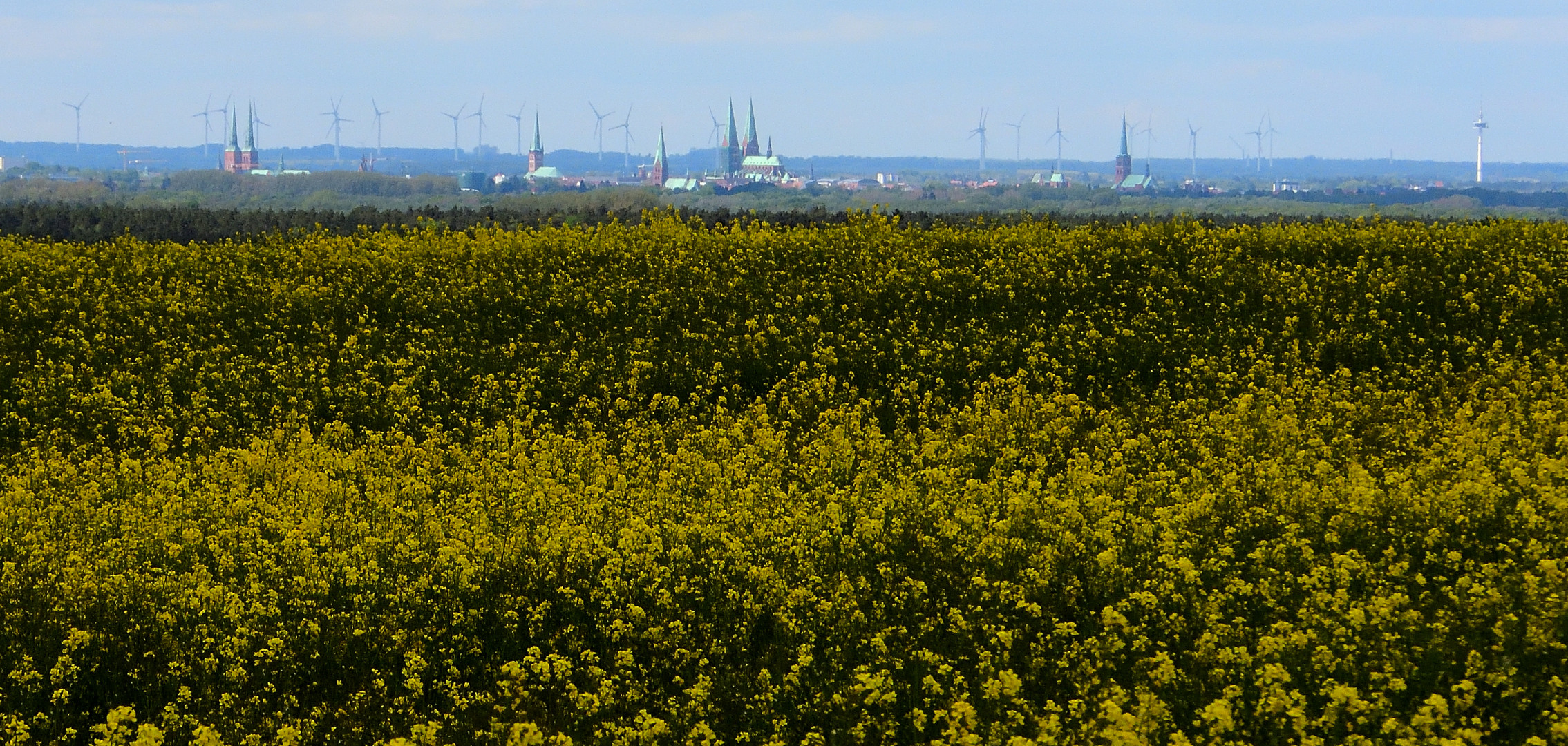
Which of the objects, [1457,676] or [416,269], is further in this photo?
[416,269]

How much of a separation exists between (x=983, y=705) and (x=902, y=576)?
9.64 feet

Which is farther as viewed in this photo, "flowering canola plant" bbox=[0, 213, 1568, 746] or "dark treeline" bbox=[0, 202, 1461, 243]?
"dark treeline" bbox=[0, 202, 1461, 243]

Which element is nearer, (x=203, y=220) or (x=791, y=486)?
(x=791, y=486)

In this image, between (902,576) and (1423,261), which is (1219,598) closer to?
(902,576)

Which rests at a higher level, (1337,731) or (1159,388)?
(1159,388)

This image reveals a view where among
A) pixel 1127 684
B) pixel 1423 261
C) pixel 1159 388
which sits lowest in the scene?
pixel 1127 684

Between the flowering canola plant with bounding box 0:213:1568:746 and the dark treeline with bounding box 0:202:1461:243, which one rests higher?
the dark treeline with bounding box 0:202:1461:243

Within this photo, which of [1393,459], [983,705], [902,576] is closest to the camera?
[983,705]

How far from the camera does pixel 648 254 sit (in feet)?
98.6

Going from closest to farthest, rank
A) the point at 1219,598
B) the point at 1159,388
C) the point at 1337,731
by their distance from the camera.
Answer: the point at 1337,731 → the point at 1219,598 → the point at 1159,388

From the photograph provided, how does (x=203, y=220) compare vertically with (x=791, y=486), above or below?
above

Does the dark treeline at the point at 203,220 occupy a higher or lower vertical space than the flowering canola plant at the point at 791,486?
higher

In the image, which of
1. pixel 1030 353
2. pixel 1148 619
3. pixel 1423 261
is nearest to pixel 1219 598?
pixel 1148 619

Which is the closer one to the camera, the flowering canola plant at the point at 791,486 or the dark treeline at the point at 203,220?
the flowering canola plant at the point at 791,486
